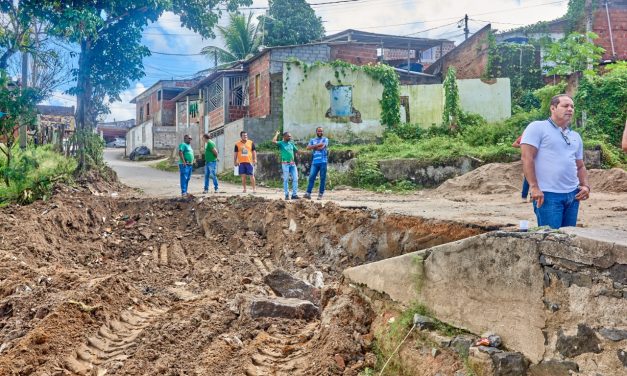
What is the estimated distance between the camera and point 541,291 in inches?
145

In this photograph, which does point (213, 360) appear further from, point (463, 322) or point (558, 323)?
point (558, 323)

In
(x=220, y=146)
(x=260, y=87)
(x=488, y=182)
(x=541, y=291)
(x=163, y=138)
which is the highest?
(x=260, y=87)

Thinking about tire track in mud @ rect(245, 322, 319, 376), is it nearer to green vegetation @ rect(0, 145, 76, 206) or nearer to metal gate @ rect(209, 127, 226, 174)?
green vegetation @ rect(0, 145, 76, 206)

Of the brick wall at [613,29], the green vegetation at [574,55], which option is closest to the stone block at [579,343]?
the green vegetation at [574,55]

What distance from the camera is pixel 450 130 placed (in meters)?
22.2

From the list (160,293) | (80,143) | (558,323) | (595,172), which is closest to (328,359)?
(558,323)

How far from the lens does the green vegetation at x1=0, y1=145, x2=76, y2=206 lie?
42.4ft

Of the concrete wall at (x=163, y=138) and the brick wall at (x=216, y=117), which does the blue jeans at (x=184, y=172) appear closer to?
the brick wall at (x=216, y=117)

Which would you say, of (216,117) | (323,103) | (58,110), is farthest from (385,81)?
(58,110)

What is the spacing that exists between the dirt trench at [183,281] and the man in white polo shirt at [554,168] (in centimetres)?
180

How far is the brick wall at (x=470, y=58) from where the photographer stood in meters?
26.6

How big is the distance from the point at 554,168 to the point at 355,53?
24.2 meters

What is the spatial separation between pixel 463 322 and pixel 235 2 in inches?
586

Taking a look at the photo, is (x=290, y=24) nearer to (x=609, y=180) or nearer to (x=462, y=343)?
(x=609, y=180)
